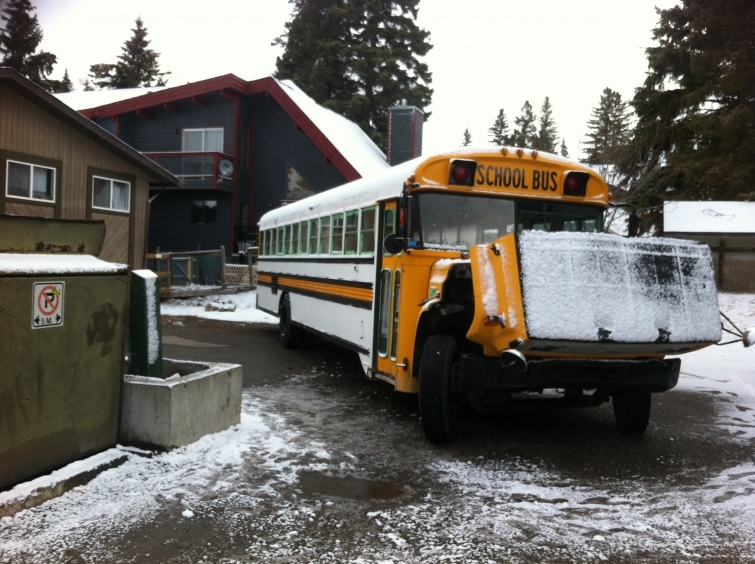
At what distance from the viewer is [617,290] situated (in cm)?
502

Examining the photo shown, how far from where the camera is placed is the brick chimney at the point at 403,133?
24703mm

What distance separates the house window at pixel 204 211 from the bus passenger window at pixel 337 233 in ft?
57.5

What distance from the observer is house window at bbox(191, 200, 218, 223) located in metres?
25.9

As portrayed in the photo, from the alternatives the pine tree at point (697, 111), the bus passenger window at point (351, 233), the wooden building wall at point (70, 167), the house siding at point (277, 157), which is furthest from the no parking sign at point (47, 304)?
the pine tree at point (697, 111)

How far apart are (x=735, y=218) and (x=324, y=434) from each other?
56.1ft

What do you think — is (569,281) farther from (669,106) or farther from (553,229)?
(669,106)

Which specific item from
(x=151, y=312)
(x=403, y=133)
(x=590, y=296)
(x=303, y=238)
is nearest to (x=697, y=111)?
(x=403, y=133)

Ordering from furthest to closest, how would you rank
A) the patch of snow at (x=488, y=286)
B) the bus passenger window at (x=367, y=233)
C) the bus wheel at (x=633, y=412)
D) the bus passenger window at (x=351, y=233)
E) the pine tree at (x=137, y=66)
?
the pine tree at (x=137, y=66)
the bus passenger window at (x=351, y=233)
the bus passenger window at (x=367, y=233)
the bus wheel at (x=633, y=412)
the patch of snow at (x=488, y=286)

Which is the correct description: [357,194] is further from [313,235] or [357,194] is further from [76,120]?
[76,120]

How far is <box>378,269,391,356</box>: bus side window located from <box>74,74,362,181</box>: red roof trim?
53.4 ft

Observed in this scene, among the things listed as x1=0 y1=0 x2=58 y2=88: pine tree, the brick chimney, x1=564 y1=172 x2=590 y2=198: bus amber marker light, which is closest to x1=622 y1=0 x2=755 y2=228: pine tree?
the brick chimney

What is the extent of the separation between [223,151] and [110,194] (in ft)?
23.2

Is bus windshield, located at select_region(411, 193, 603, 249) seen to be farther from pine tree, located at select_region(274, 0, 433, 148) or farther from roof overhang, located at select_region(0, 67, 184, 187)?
pine tree, located at select_region(274, 0, 433, 148)

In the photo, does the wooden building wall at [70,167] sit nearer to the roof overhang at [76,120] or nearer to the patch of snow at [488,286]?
the roof overhang at [76,120]
